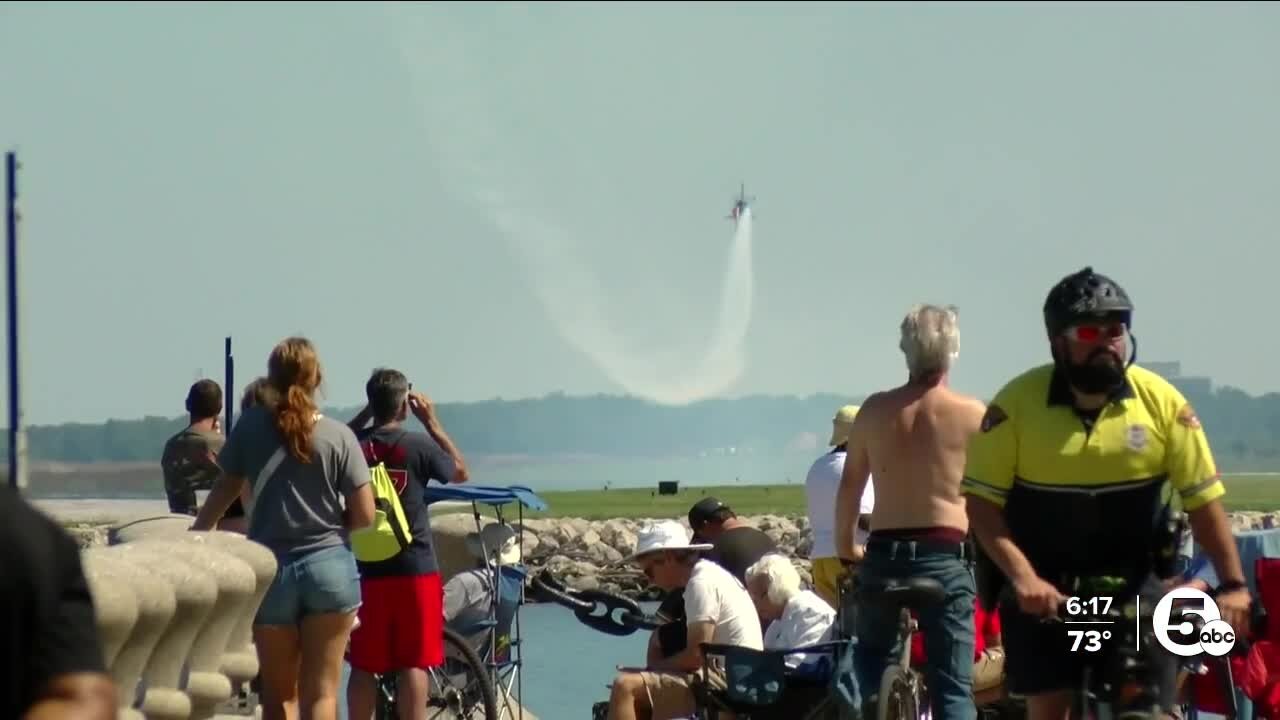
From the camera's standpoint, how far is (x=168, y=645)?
710 centimetres

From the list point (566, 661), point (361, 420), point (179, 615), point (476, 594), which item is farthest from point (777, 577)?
point (566, 661)

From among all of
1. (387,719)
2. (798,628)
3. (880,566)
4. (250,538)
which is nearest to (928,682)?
(880,566)

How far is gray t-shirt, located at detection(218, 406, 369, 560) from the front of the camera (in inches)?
372

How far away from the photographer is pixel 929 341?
28.8 ft

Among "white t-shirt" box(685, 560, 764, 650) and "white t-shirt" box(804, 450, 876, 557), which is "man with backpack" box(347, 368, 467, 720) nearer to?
"white t-shirt" box(685, 560, 764, 650)

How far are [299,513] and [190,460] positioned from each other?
2.82 m

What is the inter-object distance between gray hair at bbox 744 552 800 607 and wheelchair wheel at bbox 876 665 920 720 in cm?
154

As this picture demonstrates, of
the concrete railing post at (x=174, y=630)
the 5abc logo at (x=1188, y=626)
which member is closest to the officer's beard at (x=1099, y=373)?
the 5abc logo at (x=1188, y=626)

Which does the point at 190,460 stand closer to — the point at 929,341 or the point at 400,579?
the point at 400,579

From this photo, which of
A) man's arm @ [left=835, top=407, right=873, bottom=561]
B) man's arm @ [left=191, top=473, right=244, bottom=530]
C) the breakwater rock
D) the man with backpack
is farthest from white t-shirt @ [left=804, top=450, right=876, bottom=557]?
the breakwater rock

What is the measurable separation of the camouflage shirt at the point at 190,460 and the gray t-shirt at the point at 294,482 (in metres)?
2.51

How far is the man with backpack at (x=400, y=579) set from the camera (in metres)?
11.1

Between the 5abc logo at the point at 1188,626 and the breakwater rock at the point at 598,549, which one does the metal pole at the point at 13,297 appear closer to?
the 5abc logo at the point at 1188,626

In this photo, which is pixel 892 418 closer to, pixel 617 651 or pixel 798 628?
pixel 798 628
